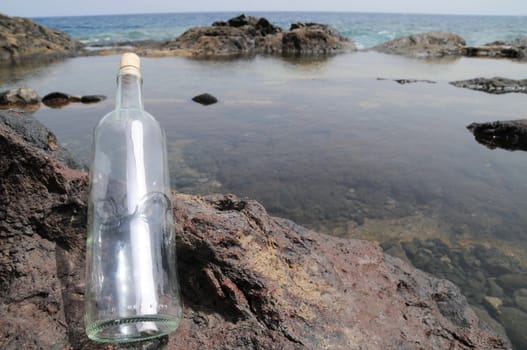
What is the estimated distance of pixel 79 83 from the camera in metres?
13.6

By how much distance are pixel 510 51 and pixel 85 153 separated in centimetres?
2605

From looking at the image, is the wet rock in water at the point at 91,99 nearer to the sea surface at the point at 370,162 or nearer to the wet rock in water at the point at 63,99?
the wet rock in water at the point at 63,99

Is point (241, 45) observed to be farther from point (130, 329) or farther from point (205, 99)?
point (130, 329)

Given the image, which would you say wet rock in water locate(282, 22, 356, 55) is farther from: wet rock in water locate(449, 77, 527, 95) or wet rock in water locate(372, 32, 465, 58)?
wet rock in water locate(449, 77, 527, 95)

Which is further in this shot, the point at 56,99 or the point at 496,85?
the point at 496,85

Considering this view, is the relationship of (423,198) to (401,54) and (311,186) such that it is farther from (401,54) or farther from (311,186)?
(401,54)

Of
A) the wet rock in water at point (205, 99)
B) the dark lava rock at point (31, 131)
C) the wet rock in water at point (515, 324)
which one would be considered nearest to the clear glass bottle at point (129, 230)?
the dark lava rock at point (31, 131)

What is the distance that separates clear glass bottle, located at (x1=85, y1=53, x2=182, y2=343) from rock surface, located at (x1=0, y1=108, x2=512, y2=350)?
0.08 m

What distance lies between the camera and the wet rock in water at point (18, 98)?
1026 cm

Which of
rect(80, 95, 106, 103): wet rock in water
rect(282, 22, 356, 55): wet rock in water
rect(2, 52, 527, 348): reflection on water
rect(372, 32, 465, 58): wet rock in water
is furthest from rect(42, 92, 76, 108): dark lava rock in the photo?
rect(372, 32, 465, 58): wet rock in water

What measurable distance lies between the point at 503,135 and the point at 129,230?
818cm

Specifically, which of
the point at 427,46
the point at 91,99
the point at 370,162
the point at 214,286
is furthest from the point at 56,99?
the point at 427,46

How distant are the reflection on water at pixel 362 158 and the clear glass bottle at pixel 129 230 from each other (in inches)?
124

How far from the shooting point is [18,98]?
34.1ft
